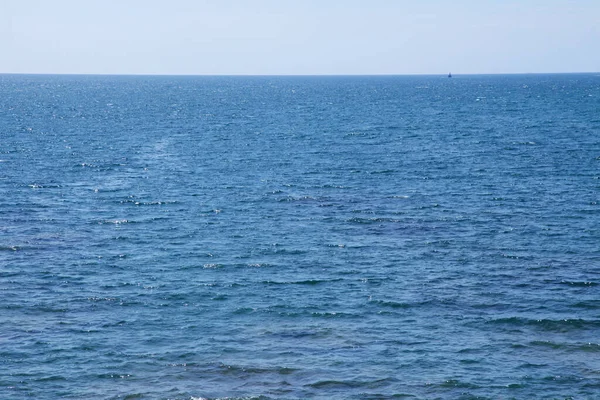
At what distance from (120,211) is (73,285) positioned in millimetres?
24389

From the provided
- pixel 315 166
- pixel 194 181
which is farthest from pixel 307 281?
pixel 315 166

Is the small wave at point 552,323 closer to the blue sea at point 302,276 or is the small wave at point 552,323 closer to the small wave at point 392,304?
the blue sea at point 302,276

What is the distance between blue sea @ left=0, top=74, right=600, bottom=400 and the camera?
4059 cm

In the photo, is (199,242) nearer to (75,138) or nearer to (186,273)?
(186,273)

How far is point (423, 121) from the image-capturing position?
170m

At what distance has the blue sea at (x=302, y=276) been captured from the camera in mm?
40594

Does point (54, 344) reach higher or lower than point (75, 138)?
lower

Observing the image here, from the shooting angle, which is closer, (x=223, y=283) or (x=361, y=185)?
(x=223, y=283)

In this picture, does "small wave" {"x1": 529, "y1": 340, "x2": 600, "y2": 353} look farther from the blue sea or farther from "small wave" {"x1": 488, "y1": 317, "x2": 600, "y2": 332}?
"small wave" {"x1": 488, "y1": 317, "x2": 600, "y2": 332}

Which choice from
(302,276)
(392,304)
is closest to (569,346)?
(392,304)

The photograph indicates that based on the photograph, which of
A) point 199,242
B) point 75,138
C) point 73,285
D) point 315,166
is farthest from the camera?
point 75,138

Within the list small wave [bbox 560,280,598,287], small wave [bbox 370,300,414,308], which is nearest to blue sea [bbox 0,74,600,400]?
small wave [bbox 560,280,598,287]

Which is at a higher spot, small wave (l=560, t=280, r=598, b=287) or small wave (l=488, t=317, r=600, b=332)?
small wave (l=560, t=280, r=598, b=287)

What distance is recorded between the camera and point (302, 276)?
188 ft
